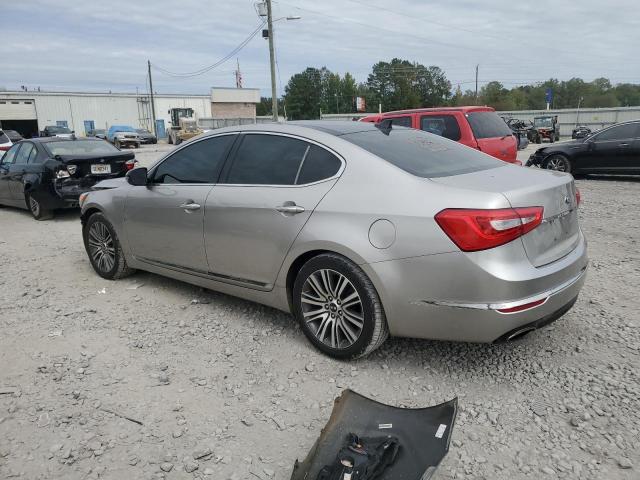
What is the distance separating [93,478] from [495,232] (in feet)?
7.75

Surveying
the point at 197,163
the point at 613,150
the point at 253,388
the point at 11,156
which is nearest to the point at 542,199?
the point at 253,388

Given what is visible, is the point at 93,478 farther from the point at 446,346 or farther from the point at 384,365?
the point at 446,346

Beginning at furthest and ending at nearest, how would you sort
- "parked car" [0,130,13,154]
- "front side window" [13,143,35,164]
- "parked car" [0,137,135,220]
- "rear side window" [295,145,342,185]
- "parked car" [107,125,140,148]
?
"parked car" [107,125,140,148] < "parked car" [0,130,13,154] < "front side window" [13,143,35,164] < "parked car" [0,137,135,220] < "rear side window" [295,145,342,185]

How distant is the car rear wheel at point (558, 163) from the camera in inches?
492

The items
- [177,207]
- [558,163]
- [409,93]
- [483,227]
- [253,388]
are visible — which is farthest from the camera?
[409,93]

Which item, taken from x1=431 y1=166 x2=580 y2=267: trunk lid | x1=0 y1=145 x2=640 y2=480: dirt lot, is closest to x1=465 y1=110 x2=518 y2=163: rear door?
x1=0 y1=145 x2=640 y2=480: dirt lot

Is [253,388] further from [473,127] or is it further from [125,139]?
[125,139]

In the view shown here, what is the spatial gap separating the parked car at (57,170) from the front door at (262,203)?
5654 mm

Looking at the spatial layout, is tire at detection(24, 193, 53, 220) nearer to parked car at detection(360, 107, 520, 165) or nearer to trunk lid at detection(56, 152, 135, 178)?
trunk lid at detection(56, 152, 135, 178)

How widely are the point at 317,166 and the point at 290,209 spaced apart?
1.16 feet

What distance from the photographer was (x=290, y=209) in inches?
138

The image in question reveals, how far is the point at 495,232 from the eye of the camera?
2.79 meters

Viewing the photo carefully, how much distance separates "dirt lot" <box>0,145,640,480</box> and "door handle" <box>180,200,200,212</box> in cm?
90

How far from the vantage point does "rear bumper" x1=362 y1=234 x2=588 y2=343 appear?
2.80 meters
